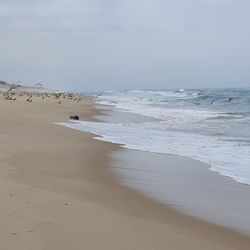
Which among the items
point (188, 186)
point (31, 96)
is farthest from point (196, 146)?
point (31, 96)

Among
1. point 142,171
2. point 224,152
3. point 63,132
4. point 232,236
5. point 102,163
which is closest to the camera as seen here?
point 232,236

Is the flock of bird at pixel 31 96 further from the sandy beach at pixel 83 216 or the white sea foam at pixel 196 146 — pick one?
the sandy beach at pixel 83 216

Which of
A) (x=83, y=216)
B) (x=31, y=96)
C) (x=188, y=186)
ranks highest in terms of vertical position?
(x=31, y=96)

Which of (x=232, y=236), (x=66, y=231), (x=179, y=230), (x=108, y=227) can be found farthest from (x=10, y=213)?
(x=232, y=236)

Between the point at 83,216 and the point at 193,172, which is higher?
the point at 83,216

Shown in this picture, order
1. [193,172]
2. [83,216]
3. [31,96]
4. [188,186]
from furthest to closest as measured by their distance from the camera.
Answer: [31,96], [193,172], [188,186], [83,216]

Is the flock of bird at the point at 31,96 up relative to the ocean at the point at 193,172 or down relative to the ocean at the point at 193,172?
up

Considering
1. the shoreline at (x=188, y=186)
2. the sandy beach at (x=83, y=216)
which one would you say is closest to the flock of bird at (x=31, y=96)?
the shoreline at (x=188, y=186)

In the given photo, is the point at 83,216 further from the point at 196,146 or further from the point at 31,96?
→ the point at 31,96

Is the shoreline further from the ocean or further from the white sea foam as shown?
the white sea foam

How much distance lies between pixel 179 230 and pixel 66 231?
125cm

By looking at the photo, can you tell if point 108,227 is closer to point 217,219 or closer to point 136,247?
point 136,247

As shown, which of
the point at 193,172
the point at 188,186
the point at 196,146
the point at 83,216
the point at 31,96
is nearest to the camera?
the point at 83,216

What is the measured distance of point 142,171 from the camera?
27.1ft
